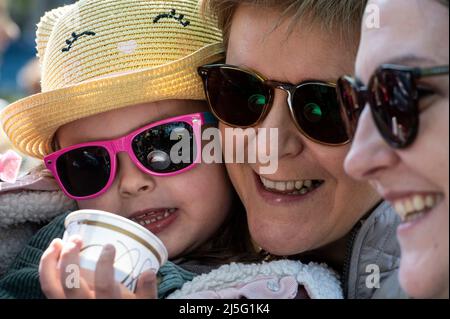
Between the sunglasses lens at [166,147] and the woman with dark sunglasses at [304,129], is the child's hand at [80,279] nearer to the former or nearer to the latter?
the woman with dark sunglasses at [304,129]

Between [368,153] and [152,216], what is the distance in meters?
1.27

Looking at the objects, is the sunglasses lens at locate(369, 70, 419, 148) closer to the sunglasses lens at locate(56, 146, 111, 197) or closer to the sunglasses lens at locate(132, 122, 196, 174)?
the sunglasses lens at locate(132, 122, 196, 174)

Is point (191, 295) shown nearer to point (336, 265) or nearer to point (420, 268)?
point (336, 265)

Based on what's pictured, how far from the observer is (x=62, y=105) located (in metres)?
2.70

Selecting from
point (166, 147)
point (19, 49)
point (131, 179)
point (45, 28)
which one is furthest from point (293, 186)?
point (19, 49)

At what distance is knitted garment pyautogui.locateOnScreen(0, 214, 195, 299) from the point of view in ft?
7.69

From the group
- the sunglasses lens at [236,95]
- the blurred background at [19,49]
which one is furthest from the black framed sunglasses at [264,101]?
the blurred background at [19,49]

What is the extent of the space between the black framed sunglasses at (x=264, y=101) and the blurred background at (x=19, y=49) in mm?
2324

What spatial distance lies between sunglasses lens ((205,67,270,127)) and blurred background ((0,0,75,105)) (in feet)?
7.57

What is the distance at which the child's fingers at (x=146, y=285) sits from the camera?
1952 mm

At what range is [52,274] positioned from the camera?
1979 mm
